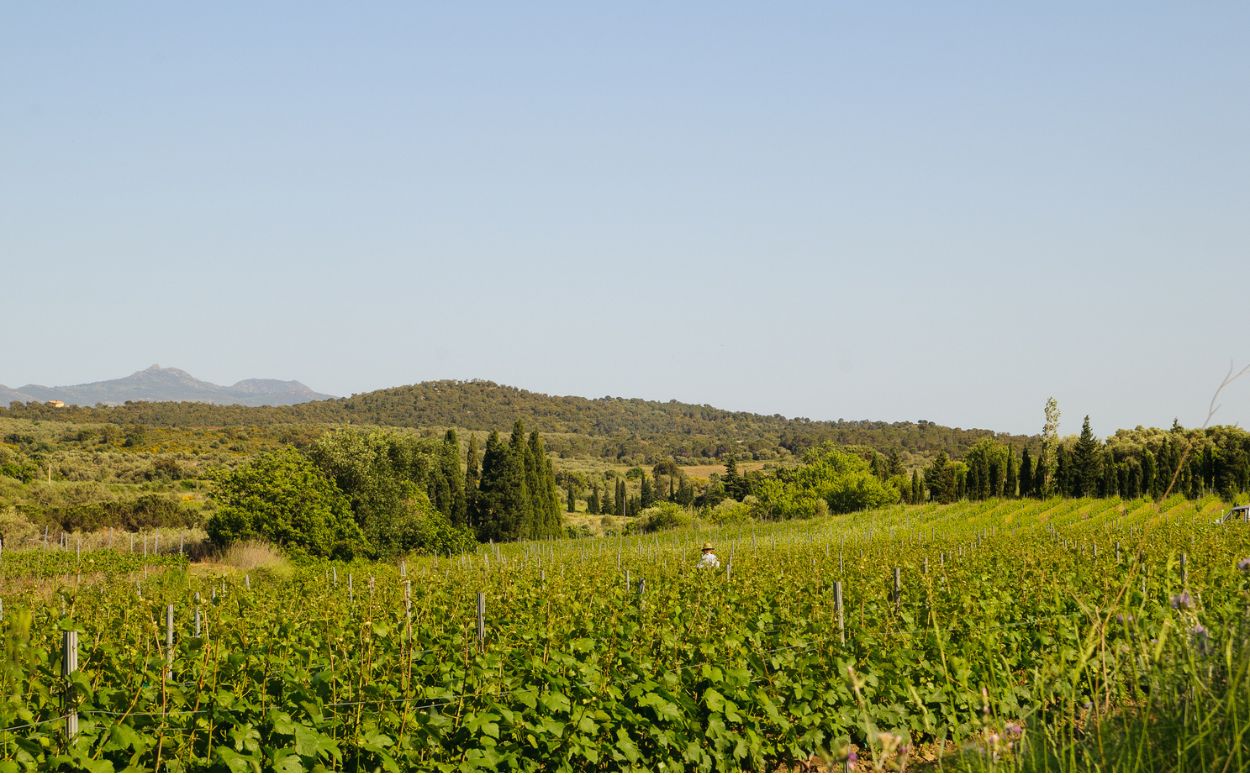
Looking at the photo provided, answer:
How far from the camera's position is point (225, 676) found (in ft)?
21.6

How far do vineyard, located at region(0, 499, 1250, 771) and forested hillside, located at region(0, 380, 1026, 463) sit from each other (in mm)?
104169

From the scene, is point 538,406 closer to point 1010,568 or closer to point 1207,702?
point 1010,568

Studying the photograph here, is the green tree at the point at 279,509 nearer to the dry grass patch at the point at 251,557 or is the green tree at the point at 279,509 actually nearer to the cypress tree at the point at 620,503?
the dry grass patch at the point at 251,557

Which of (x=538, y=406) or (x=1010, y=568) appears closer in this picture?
(x=1010, y=568)

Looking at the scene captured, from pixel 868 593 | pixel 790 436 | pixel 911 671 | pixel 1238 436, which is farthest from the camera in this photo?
pixel 790 436

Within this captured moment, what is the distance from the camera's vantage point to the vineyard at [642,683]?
3.58 meters

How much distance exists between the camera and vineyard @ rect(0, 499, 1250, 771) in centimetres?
358

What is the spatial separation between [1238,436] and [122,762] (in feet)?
195

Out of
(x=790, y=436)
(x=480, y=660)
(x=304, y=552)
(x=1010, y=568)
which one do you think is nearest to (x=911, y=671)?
(x=480, y=660)

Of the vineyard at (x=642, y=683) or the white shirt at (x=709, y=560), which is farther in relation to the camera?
the white shirt at (x=709, y=560)

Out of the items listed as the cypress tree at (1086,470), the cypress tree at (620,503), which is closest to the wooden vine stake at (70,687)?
the cypress tree at (1086,470)

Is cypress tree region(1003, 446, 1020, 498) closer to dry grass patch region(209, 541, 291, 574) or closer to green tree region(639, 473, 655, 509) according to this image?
green tree region(639, 473, 655, 509)

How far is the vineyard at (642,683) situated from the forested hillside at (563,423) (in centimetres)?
10417

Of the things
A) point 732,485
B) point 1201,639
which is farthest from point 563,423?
point 1201,639
